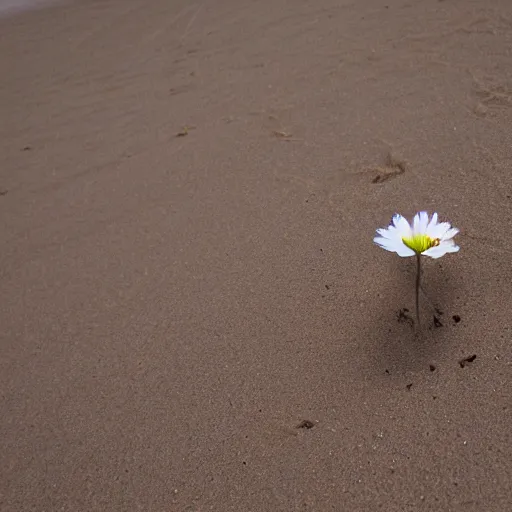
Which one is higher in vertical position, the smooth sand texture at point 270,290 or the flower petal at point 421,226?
the flower petal at point 421,226

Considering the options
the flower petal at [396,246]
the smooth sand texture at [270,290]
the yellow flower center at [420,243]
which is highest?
the flower petal at [396,246]

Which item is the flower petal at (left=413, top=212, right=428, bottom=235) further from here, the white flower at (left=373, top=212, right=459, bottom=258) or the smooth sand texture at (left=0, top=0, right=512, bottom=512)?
the smooth sand texture at (left=0, top=0, right=512, bottom=512)

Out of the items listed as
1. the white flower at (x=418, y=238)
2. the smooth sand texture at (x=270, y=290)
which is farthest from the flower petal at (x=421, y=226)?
the smooth sand texture at (x=270, y=290)

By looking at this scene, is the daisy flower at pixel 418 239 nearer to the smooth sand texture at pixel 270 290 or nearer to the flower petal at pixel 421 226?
the flower petal at pixel 421 226

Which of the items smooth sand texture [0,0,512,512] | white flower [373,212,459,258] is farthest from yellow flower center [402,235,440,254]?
smooth sand texture [0,0,512,512]

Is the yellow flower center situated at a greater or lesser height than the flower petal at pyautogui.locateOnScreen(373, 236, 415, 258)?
lesser

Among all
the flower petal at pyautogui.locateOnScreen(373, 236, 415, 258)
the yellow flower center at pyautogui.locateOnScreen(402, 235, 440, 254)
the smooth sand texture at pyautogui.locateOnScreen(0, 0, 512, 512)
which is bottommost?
the smooth sand texture at pyautogui.locateOnScreen(0, 0, 512, 512)
